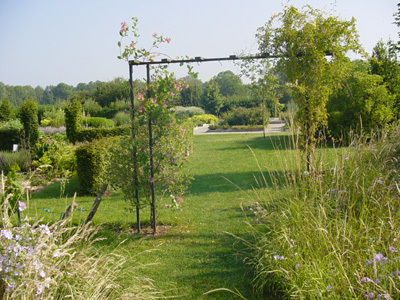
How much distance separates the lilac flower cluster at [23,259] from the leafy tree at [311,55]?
4.20 meters

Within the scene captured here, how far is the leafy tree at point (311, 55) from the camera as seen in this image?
5410mm

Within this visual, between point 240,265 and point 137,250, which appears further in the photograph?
point 137,250

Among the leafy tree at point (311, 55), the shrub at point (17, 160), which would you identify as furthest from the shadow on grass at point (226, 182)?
the shrub at point (17, 160)

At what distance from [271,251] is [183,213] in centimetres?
246

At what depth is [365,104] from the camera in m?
11.4

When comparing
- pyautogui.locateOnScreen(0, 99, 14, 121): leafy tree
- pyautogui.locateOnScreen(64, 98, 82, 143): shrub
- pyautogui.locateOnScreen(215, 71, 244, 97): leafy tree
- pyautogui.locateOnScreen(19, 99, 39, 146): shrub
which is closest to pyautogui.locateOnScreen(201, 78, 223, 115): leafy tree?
pyautogui.locateOnScreen(215, 71, 244, 97): leafy tree

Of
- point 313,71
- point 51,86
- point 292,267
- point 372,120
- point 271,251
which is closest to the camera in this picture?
point 292,267

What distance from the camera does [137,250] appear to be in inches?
162

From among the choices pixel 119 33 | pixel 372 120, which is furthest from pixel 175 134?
pixel 372 120

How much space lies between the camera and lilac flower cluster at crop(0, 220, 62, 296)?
193 centimetres

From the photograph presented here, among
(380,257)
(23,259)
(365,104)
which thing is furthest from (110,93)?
(380,257)

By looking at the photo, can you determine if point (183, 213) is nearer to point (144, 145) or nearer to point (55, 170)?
point (144, 145)

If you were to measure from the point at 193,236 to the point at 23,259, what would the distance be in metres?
2.78

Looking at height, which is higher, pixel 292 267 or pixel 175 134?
pixel 175 134
